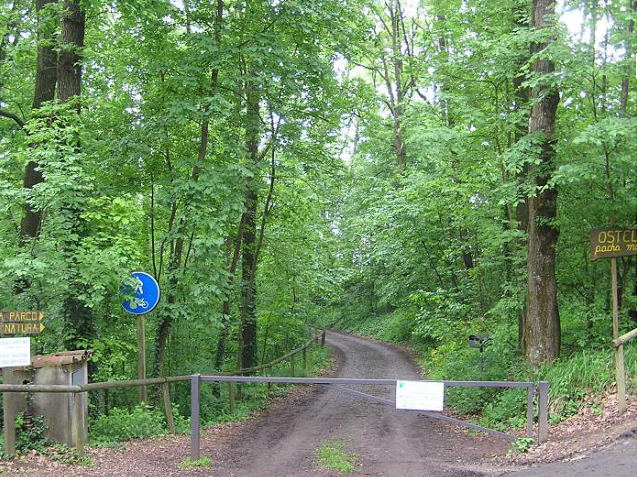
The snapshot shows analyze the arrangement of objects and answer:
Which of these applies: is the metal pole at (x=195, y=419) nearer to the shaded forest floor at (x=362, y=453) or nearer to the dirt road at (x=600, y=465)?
the shaded forest floor at (x=362, y=453)

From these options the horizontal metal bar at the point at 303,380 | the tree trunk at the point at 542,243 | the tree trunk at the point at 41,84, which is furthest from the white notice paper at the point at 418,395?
the tree trunk at the point at 41,84

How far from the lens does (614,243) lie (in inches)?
293

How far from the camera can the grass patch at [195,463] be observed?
674 cm

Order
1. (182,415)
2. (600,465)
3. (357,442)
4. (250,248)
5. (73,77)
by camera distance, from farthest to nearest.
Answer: (250,248), (182,415), (73,77), (357,442), (600,465)

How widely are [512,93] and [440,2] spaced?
3552 millimetres

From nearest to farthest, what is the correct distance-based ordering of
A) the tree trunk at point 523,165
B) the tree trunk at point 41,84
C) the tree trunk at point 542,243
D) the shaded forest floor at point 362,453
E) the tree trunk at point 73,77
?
the shaded forest floor at point 362,453, the tree trunk at point 73,77, the tree trunk at point 542,243, the tree trunk at point 523,165, the tree trunk at point 41,84

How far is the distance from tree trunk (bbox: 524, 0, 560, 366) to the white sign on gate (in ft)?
25.0

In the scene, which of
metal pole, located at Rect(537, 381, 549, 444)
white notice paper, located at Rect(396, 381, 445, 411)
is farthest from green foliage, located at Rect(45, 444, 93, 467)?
metal pole, located at Rect(537, 381, 549, 444)

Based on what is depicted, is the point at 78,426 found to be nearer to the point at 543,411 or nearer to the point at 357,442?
the point at 357,442

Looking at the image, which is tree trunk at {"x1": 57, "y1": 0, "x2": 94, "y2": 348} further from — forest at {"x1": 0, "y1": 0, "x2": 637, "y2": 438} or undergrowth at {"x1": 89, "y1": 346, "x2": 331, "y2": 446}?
undergrowth at {"x1": 89, "y1": 346, "x2": 331, "y2": 446}

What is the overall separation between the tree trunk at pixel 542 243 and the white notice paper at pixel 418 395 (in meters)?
3.55

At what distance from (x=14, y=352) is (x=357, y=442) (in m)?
5.09

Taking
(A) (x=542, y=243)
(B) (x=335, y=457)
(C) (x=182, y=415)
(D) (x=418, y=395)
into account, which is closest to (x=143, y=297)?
(C) (x=182, y=415)

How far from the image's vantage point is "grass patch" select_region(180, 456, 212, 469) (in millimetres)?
6745
